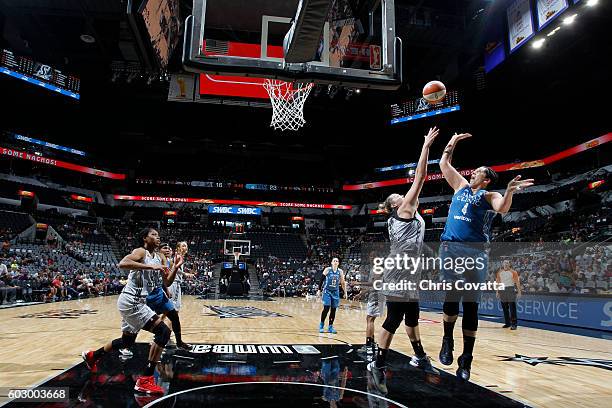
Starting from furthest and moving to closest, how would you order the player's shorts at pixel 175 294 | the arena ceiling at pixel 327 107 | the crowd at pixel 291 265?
the arena ceiling at pixel 327 107, the crowd at pixel 291 265, the player's shorts at pixel 175 294

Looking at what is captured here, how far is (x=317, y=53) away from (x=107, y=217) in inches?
1460

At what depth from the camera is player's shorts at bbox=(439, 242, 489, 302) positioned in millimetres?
3744

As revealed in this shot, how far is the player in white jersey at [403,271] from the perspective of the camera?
14.3 ft

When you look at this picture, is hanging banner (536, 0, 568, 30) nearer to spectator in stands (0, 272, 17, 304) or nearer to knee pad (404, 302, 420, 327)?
knee pad (404, 302, 420, 327)

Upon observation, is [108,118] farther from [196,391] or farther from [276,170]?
[196,391]

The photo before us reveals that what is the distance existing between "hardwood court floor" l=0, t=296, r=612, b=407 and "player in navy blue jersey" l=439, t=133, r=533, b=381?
869 millimetres

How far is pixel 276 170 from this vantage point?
4012cm

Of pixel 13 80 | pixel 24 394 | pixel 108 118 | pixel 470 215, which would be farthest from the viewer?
pixel 108 118

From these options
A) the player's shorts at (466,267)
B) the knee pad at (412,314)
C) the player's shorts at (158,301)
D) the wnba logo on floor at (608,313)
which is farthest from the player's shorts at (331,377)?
the wnba logo on floor at (608,313)

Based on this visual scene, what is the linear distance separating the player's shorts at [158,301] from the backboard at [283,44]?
3240mm

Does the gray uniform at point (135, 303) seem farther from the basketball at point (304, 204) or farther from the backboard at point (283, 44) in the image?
the backboard at point (283, 44)

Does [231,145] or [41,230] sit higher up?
[231,145]

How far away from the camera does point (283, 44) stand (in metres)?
4.93

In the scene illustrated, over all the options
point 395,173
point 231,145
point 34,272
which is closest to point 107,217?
point 231,145
